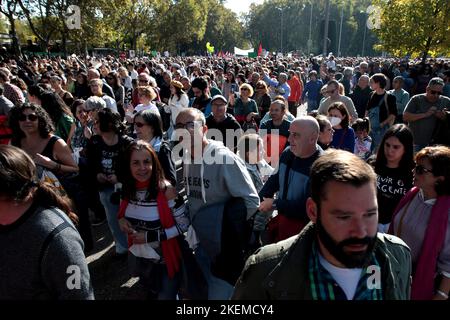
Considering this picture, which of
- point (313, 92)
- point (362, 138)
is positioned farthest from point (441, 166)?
point (313, 92)

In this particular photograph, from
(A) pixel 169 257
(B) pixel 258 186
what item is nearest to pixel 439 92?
(B) pixel 258 186

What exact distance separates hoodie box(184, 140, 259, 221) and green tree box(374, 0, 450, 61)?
18.1 metres

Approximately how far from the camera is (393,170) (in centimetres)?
324

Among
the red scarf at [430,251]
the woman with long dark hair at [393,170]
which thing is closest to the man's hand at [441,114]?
the woman with long dark hair at [393,170]

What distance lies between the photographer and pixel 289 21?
283 ft

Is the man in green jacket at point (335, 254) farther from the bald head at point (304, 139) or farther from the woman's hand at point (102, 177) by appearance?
the woman's hand at point (102, 177)

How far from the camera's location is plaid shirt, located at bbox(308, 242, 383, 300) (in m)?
1.54

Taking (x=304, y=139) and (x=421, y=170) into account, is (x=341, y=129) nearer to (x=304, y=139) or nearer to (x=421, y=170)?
(x=304, y=139)

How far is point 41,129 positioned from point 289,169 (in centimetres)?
224

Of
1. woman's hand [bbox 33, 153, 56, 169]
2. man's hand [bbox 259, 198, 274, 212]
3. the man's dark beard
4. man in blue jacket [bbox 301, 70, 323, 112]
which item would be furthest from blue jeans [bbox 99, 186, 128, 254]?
man in blue jacket [bbox 301, 70, 323, 112]

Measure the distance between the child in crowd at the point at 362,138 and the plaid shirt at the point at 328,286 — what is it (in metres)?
4.06

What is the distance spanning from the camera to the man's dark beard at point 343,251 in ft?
4.83
